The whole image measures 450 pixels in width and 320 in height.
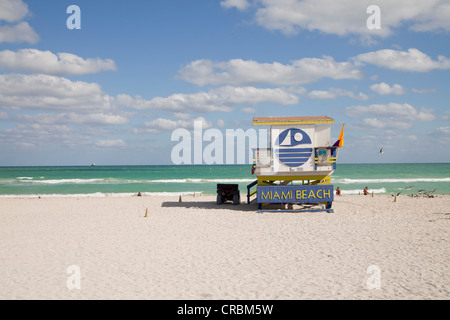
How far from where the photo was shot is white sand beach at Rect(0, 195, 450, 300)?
834cm

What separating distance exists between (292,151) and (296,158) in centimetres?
50

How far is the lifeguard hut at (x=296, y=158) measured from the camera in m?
20.7

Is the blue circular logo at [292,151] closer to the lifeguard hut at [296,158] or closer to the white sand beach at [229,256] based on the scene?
the lifeguard hut at [296,158]

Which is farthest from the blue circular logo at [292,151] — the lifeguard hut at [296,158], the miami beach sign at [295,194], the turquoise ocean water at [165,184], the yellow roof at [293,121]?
the turquoise ocean water at [165,184]

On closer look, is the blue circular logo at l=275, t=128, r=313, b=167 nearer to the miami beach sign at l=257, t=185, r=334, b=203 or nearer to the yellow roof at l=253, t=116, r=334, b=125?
the yellow roof at l=253, t=116, r=334, b=125

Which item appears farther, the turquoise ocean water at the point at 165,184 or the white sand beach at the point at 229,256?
the turquoise ocean water at the point at 165,184

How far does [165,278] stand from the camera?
9.19m

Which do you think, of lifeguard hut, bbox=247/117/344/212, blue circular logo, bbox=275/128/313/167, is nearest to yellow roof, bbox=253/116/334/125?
lifeguard hut, bbox=247/117/344/212

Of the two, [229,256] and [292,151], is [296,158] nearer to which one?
[292,151]

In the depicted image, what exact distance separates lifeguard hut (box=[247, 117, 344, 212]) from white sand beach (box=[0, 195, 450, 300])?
5.15 ft

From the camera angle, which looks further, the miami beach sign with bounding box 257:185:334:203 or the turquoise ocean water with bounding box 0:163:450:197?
the turquoise ocean water with bounding box 0:163:450:197

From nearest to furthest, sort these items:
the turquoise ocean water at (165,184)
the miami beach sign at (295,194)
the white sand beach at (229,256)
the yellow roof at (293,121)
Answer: the white sand beach at (229,256)
the yellow roof at (293,121)
the miami beach sign at (295,194)
the turquoise ocean water at (165,184)

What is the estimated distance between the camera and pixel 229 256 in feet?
37.3

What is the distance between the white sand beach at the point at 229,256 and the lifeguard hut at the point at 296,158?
5.15 feet
